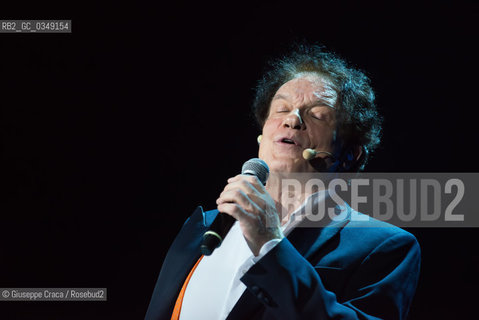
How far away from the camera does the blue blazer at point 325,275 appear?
43.9 inches

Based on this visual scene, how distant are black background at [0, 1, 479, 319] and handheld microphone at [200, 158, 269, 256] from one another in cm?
120

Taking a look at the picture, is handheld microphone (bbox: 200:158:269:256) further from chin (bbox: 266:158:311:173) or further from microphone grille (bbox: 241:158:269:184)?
chin (bbox: 266:158:311:173)

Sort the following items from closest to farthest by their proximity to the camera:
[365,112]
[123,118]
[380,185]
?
1. [365,112]
2. [380,185]
3. [123,118]

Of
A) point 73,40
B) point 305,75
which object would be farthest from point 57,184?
point 305,75

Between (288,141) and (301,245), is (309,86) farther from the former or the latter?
(301,245)

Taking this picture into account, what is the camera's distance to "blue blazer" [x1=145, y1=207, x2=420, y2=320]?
3.66 ft

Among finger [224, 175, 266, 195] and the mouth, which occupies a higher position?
the mouth

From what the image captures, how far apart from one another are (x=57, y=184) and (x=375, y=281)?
2.00 m

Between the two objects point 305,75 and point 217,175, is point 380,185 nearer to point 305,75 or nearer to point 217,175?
point 305,75

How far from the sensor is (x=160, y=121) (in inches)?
104

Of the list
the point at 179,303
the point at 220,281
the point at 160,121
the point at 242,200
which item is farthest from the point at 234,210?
the point at 160,121

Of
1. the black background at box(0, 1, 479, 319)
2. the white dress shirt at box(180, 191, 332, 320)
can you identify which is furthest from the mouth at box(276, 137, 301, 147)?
the black background at box(0, 1, 479, 319)

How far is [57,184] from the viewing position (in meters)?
2.59

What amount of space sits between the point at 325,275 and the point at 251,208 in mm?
436
